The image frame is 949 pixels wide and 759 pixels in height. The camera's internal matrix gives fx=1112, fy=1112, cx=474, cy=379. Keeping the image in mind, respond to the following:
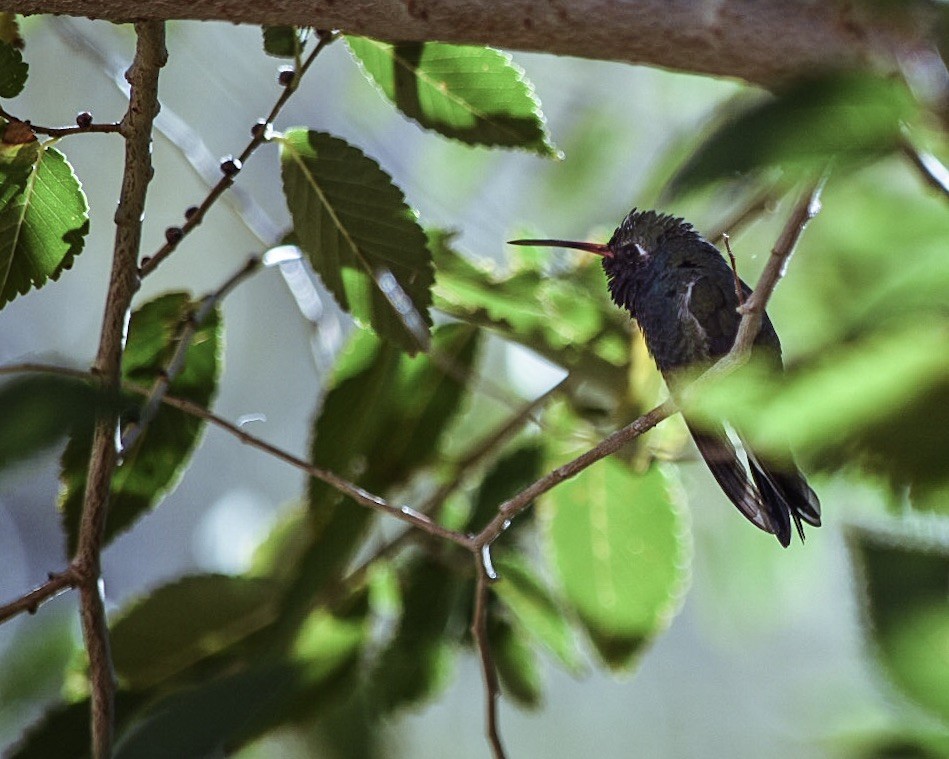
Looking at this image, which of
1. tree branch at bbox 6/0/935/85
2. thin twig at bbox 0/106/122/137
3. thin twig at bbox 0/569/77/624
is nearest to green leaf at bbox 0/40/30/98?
thin twig at bbox 0/106/122/137

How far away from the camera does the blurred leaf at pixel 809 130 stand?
44 centimetres

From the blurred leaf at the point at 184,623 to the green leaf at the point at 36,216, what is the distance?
54 cm

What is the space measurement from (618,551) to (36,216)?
2.92 feet

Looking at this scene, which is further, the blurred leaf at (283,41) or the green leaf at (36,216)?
the blurred leaf at (283,41)

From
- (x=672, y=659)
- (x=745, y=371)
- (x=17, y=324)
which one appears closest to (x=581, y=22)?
(x=745, y=371)

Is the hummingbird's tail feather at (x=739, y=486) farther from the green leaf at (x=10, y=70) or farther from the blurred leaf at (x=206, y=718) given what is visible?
the green leaf at (x=10, y=70)

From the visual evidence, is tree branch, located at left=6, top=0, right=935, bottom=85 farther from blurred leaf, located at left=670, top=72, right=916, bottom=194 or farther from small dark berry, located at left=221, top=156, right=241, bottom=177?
blurred leaf, located at left=670, top=72, right=916, bottom=194

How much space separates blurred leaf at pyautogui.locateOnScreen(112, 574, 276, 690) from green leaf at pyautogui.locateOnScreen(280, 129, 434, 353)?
467 millimetres

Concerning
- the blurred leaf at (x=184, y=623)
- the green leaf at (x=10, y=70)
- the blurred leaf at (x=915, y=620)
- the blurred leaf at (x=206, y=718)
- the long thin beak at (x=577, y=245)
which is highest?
the green leaf at (x=10, y=70)

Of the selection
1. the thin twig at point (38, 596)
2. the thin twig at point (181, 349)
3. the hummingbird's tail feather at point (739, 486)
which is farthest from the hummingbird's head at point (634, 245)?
the thin twig at point (38, 596)

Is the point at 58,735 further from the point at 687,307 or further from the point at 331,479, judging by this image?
the point at 687,307

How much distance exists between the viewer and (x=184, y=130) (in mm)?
1814

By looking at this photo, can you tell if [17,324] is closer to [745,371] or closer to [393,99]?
[393,99]

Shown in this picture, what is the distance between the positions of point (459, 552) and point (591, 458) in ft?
2.19
